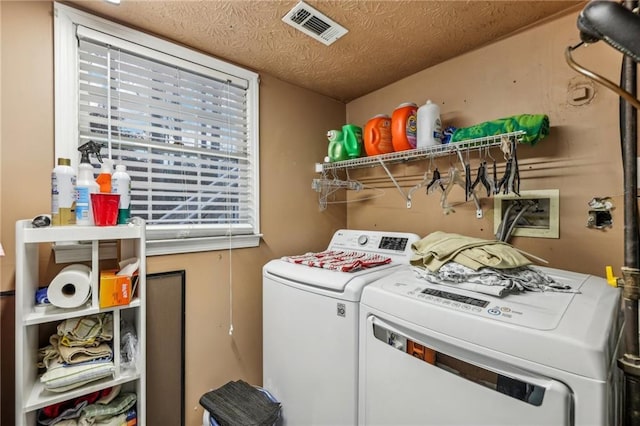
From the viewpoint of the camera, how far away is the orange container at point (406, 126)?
5.29ft

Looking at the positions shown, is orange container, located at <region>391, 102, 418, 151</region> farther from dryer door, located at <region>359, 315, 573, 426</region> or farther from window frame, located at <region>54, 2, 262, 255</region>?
dryer door, located at <region>359, 315, 573, 426</region>

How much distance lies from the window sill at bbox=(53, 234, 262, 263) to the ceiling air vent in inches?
46.6

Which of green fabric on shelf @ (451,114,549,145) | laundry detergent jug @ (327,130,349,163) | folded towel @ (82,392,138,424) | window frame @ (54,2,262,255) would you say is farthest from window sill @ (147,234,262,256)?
green fabric on shelf @ (451,114,549,145)

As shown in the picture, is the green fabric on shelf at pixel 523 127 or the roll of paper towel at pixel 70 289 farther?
the green fabric on shelf at pixel 523 127

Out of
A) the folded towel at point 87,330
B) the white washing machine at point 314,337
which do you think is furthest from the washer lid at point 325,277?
the folded towel at point 87,330

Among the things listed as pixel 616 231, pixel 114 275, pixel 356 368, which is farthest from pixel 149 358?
pixel 616 231

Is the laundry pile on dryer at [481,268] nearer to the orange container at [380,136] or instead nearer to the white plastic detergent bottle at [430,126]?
the white plastic detergent bottle at [430,126]

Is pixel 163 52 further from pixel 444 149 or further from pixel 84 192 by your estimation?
pixel 444 149

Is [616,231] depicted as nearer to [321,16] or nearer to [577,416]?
[577,416]

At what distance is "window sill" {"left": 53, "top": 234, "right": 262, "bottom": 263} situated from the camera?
121 cm

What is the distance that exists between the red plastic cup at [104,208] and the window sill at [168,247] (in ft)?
0.79

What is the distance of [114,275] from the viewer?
1.15m

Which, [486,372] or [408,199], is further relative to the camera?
[408,199]

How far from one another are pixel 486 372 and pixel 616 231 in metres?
0.94
